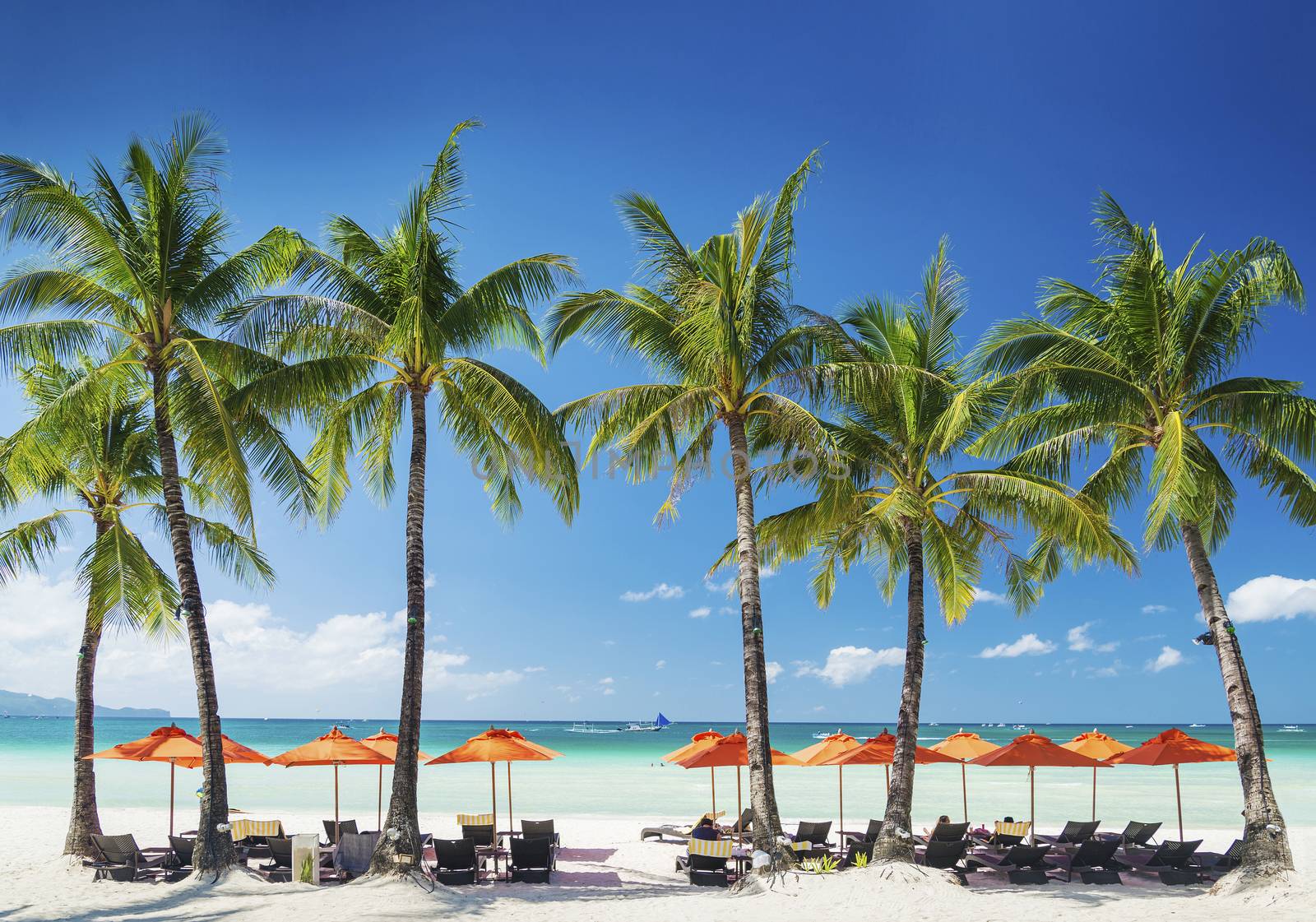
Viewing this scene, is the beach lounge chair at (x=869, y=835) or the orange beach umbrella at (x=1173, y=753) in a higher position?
the orange beach umbrella at (x=1173, y=753)

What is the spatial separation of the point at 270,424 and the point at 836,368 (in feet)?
26.3

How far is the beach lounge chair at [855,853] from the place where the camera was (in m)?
12.8

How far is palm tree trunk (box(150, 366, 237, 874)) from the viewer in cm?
1184

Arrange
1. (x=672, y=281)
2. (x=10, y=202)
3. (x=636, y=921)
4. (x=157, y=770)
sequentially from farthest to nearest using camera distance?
(x=157, y=770)
(x=672, y=281)
(x=10, y=202)
(x=636, y=921)

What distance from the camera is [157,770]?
4103 cm

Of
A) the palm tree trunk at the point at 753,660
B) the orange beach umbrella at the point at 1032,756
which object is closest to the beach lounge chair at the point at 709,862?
the palm tree trunk at the point at 753,660

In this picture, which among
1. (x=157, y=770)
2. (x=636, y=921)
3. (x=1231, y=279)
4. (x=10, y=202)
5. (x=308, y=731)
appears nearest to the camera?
(x=636, y=921)

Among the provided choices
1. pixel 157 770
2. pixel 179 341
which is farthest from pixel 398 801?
pixel 157 770

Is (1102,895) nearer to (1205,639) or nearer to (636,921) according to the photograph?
(1205,639)

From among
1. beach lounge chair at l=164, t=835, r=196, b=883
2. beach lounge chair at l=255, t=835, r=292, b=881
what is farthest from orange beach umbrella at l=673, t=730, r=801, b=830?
beach lounge chair at l=164, t=835, r=196, b=883

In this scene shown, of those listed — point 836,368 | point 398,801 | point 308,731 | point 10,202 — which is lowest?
point 308,731

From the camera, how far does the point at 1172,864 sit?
505 inches

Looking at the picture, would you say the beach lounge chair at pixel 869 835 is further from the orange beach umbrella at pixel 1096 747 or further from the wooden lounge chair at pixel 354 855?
the wooden lounge chair at pixel 354 855

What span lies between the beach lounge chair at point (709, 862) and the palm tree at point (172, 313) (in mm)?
5948
